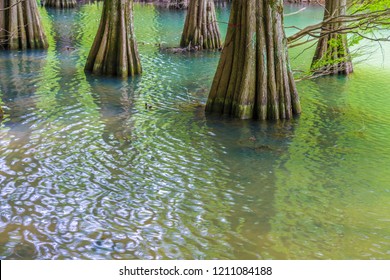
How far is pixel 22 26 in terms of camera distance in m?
15.7

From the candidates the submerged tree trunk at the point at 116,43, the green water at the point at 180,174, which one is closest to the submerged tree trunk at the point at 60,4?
the submerged tree trunk at the point at 116,43

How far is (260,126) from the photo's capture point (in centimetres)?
959

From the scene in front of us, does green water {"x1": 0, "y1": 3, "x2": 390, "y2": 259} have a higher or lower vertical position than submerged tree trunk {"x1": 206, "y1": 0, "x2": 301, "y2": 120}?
lower

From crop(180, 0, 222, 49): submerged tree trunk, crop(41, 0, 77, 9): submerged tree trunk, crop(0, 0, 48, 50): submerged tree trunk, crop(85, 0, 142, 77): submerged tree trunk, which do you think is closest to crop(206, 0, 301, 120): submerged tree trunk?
crop(85, 0, 142, 77): submerged tree trunk

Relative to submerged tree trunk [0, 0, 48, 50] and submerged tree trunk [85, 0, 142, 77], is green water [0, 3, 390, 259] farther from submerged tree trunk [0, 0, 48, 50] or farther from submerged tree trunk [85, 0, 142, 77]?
submerged tree trunk [0, 0, 48, 50]

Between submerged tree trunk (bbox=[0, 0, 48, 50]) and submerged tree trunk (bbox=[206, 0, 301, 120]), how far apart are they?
765 centimetres

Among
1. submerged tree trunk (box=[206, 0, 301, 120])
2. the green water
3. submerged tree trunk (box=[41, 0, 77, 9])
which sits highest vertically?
submerged tree trunk (box=[206, 0, 301, 120])

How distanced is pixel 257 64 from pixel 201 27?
25.8ft

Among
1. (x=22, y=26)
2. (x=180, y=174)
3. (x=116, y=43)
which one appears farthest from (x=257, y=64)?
(x=22, y=26)

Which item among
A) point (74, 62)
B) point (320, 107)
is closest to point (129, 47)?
point (74, 62)

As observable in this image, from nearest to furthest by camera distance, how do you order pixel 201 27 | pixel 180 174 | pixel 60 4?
pixel 180 174
pixel 201 27
pixel 60 4

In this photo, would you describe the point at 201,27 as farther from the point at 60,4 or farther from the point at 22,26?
the point at 60,4

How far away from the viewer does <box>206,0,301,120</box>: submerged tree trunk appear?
963cm

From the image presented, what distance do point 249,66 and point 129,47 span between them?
4219 millimetres
